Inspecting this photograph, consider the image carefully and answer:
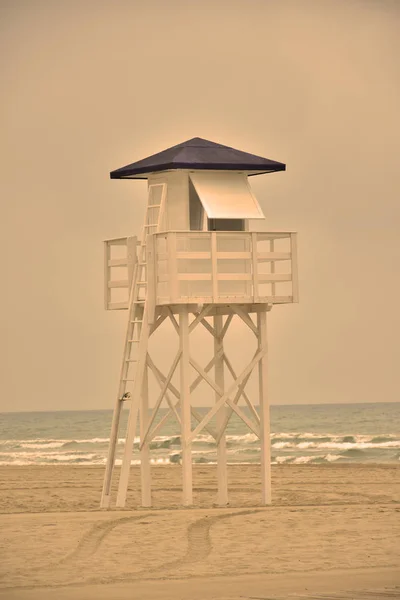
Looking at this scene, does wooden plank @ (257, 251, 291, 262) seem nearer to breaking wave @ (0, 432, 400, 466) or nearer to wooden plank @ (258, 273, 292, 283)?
wooden plank @ (258, 273, 292, 283)

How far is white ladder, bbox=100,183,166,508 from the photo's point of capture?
82.8ft

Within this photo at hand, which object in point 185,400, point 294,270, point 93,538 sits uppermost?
point 294,270

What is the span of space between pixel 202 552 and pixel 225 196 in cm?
757

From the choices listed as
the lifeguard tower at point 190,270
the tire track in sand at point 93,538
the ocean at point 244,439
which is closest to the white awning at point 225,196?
the lifeguard tower at point 190,270

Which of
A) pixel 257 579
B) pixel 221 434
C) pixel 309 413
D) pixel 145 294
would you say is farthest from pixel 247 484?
pixel 309 413

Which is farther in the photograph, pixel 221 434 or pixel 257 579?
pixel 221 434

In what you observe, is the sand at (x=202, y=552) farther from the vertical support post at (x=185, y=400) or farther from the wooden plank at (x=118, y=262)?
the wooden plank at (x=118, y=262)

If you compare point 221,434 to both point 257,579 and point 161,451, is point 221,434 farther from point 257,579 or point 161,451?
point 161,451

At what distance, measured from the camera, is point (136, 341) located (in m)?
25.5

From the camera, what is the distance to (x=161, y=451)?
180ft

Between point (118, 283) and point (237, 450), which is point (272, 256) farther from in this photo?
point (237, 450)

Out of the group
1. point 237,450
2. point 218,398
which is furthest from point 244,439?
point 218,398

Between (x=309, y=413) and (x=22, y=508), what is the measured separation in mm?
61925

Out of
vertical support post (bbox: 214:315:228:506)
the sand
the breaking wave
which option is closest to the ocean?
the breaking wave
